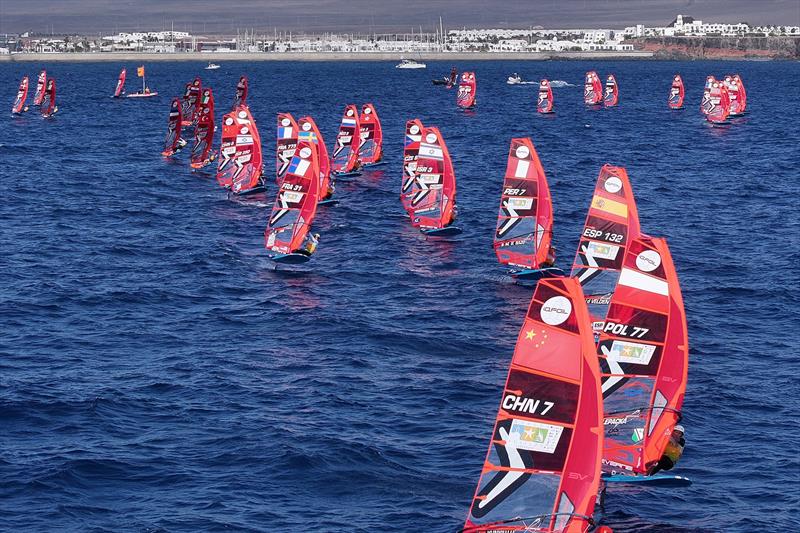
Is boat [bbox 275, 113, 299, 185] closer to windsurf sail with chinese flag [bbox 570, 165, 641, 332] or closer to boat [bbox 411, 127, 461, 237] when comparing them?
boat [bbox 411, 127, 461, 237]

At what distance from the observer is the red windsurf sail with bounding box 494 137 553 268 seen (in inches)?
1928

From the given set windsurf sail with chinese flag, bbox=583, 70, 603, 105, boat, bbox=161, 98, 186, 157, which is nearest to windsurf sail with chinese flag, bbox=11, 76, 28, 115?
boat, bbox=161, 98, 186, 157

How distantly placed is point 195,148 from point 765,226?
40086 millimetres

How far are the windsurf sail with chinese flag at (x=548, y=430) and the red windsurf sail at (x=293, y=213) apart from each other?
29026 mm

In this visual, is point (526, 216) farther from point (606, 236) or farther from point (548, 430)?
point (548, 430)

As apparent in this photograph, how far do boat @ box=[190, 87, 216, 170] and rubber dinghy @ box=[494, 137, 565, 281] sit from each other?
3751 centimetres

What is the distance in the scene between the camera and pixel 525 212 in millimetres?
49281

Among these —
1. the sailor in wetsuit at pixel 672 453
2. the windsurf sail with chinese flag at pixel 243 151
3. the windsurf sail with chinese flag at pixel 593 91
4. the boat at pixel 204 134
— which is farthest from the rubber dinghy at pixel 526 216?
the windsurf sail with chinese flag at pixel 593 91

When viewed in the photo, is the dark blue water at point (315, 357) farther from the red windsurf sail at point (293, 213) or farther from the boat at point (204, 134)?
the boat at point (204, 134)

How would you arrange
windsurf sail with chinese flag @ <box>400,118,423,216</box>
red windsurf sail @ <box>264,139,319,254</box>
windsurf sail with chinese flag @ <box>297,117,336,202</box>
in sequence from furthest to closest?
1. windsurf sail with chinese flag @ <box>297,117,336,202</box>
2. windsurf sail with chinese flag @ <box>400,118,423,216</box>
3. red windsurf sail @ <box>264,139,319,254</box>

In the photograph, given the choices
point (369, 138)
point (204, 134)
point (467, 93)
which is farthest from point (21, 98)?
point (369, 138)

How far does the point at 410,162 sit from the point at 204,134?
2626 centimetres

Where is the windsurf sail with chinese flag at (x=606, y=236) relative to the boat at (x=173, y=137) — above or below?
below

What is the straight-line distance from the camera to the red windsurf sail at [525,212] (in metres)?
49.0
